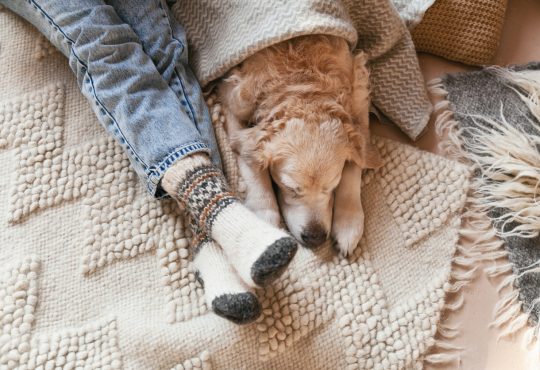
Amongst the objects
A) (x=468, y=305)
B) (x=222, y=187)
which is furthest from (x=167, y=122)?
(x=468, y=305)

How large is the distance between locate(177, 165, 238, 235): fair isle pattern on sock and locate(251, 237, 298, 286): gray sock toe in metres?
0.16

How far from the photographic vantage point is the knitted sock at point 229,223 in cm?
122

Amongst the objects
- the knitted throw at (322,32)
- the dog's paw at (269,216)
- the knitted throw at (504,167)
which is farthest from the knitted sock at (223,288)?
the knitted throw at (504,167)

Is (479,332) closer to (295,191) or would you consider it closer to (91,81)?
(295,191)

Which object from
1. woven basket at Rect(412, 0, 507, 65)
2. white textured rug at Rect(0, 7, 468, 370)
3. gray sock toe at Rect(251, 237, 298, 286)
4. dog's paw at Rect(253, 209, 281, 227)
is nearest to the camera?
gray sock toe at Rect(251, 237, 298, 286)

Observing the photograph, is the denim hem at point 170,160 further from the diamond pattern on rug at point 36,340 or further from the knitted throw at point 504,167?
the knitted throw at point 504,167

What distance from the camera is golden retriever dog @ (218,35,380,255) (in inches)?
53.7

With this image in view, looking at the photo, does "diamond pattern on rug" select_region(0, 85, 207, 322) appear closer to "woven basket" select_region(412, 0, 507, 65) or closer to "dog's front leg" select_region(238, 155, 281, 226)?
"dog's front leg" select_region(238, 155, 281, 226)

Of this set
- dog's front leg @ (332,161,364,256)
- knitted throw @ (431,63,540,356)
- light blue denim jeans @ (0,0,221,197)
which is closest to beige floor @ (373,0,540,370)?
knitted throw @ (431,63,540,356)

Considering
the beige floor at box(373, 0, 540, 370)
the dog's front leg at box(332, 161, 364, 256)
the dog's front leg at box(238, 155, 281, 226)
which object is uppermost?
the dog's front leg at box(238, 155, 281, 226)

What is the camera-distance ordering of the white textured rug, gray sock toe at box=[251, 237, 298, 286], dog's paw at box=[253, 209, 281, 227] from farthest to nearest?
dog's paw at box=[253, 209, 281, 227]
the white textured rug
gray sock toe at box=[251, 237, 298, 286]

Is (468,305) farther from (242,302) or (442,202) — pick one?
(242,302)

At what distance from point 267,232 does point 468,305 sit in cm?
60

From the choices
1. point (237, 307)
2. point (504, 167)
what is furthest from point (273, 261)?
point (504, 167)
